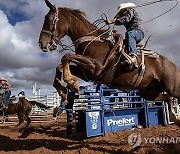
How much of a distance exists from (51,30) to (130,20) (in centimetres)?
182

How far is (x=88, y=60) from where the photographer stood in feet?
19.6

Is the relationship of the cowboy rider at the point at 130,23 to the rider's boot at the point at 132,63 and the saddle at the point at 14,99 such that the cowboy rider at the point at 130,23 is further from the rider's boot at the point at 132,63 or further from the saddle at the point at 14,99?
the saddle at the point at 14,99

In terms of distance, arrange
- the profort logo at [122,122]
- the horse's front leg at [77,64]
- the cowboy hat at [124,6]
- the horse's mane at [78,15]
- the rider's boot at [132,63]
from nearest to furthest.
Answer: the horse's front leg at [77,64] → the rider's boot at [132,63] → the cowboy hat at [124,6] → the horse's mane at [78,15] → the profort logo at [122,122]

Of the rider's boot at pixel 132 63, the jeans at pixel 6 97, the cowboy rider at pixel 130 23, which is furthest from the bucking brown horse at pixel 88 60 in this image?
the jeans at pixel 6 97

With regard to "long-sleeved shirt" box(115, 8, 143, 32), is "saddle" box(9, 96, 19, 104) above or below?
below

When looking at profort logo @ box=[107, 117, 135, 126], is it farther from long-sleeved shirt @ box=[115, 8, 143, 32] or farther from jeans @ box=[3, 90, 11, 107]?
jeans @ box=[3, 90, 11, 107]

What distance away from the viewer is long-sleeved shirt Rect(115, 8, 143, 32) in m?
6.66

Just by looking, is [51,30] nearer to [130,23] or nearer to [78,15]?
[78,15]

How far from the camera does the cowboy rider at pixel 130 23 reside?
21.2 feet

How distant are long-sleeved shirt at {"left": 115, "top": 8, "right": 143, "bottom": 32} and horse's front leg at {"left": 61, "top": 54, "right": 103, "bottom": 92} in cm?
Result: 126

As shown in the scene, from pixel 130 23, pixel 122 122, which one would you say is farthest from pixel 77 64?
pixel 122 122

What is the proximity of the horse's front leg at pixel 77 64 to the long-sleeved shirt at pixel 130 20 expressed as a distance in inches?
49.5

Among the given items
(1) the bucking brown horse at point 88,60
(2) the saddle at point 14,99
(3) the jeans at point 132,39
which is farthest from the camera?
(2) the saddle at point 14,99

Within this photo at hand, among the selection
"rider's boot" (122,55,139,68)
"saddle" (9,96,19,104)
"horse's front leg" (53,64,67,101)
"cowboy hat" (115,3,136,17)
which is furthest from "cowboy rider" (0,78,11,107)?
"rider's boot" (122,55,139,68)
